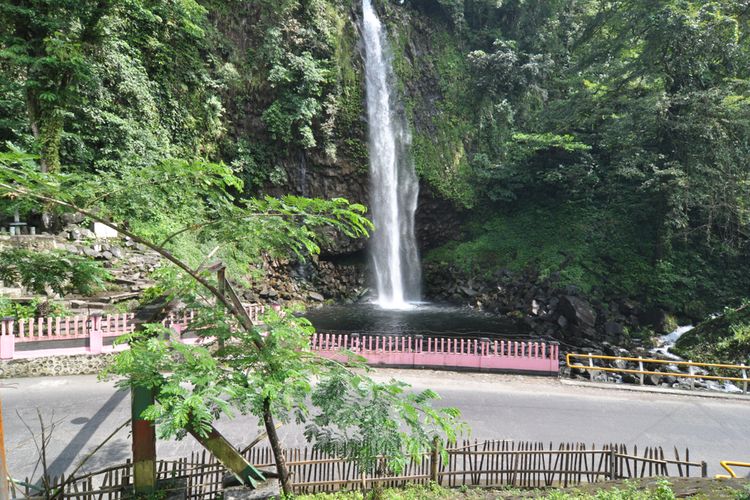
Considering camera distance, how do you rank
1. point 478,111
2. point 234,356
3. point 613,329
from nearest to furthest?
point 234,356 → point 613,329 → point 478,111

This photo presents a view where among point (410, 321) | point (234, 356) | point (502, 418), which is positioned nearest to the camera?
point (234, 356)

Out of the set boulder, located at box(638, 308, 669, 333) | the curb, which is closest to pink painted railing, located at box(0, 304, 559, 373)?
the curb

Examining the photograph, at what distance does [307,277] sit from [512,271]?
461 inches

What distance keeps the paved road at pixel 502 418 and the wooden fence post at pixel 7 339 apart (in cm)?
61

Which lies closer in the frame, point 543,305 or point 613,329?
point 613,329

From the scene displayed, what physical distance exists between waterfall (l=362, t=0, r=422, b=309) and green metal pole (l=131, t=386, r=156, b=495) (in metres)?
19.8

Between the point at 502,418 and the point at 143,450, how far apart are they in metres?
6.79

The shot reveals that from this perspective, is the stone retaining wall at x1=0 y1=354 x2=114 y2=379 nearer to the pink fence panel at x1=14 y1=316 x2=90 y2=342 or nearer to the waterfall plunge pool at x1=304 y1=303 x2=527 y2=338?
the pink fence panel at x1=14 y1=316 x2=90 y2=342

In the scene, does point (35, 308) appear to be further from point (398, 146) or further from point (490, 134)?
point (490, 134)

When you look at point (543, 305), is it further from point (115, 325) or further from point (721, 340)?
point (115, 325)

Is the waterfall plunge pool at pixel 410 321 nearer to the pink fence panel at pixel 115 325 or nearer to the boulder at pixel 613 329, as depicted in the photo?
the boulder at pixel 613 329

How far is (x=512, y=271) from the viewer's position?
23469 millimetres

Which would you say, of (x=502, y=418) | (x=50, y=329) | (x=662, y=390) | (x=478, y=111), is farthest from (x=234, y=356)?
(x=478, y=111)

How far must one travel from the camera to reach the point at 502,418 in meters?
8.55
